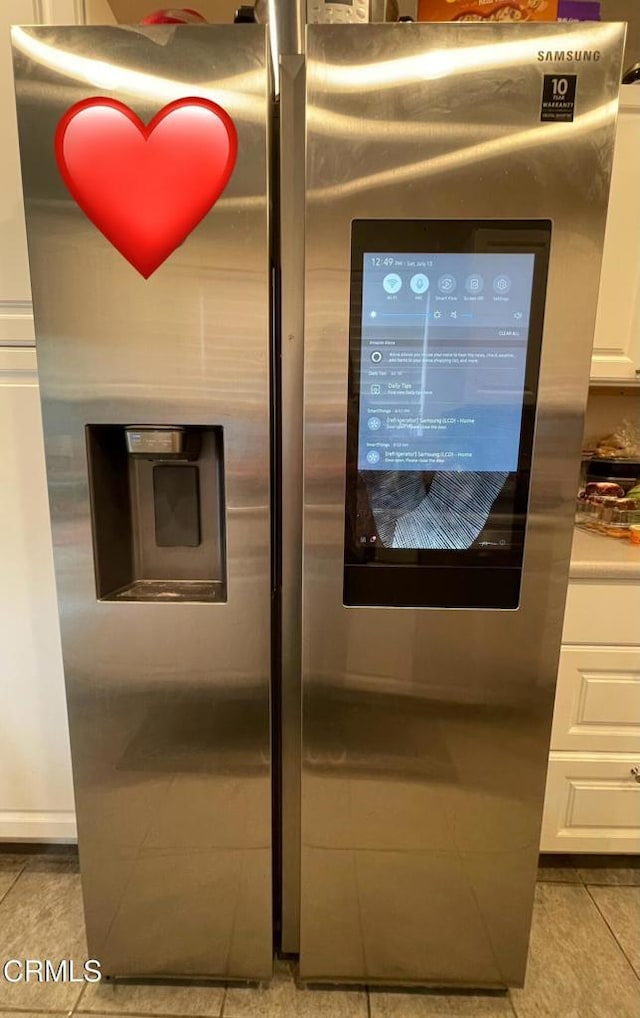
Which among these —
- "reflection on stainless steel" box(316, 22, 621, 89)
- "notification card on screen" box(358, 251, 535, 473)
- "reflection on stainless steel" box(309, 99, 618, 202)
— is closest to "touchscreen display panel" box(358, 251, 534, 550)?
"notification card on screen" box(358, 251, 535, 473)

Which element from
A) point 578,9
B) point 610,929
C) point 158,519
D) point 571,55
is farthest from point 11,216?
point 610,929

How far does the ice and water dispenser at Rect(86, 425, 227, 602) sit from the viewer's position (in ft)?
3.20

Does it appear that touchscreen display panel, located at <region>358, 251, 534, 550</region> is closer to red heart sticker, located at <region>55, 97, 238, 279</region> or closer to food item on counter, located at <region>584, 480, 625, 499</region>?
red heart sticker, located at <region>55, 97, 238, 279</region>

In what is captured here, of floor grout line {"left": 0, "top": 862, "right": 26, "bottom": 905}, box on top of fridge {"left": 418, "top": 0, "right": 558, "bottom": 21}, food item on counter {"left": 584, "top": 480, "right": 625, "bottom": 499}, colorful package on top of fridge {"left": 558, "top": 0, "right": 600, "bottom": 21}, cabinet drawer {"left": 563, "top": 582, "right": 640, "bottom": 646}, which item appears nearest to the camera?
box on top of fridge {"left": 418, "top": 0, "right": 558, "bottom": 21}

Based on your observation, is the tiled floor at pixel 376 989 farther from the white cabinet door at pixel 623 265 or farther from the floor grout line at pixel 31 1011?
the white cabinet door at pixel 623 265

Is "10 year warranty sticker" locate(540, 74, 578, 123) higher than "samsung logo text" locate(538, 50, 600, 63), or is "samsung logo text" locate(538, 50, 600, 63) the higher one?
"samsung logo text" locate(538, 50, 600, 63)

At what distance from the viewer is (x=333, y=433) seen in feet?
3.02

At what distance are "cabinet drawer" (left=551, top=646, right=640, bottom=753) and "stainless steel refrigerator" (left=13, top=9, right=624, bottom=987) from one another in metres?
0.35

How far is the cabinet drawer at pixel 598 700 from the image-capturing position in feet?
4.32

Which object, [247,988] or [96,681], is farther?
[247,988]

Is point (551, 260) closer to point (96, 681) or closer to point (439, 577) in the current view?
point (439, 577)

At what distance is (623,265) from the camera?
1422mm

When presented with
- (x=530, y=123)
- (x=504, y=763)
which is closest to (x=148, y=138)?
(x=530, y=123)

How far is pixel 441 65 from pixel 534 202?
0.25 meters
